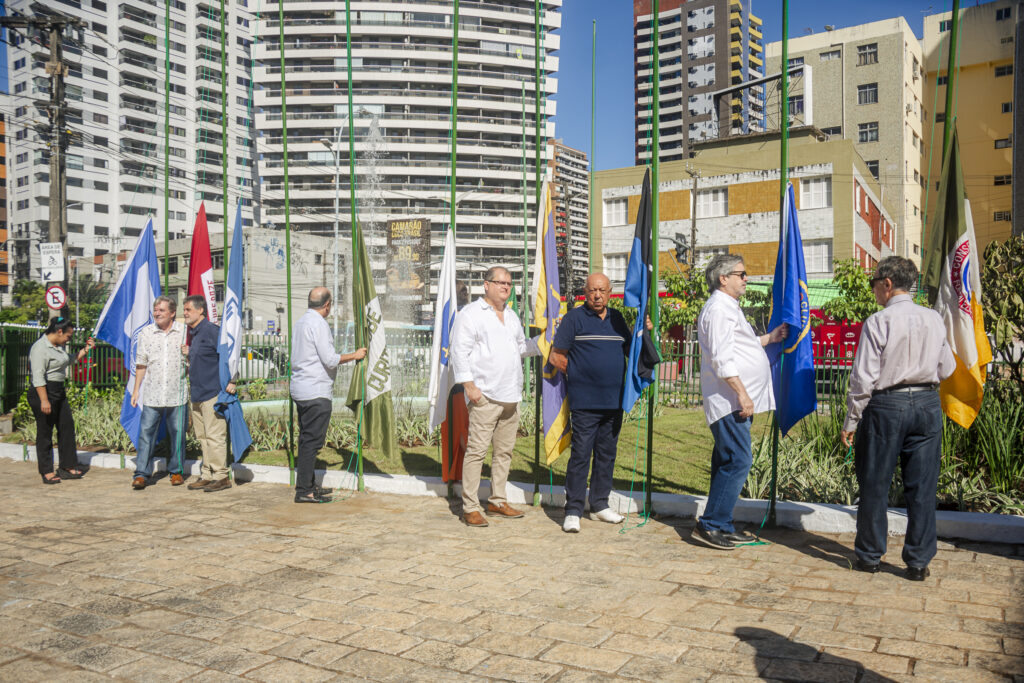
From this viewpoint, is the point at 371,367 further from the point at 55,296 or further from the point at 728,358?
the point at 55,296

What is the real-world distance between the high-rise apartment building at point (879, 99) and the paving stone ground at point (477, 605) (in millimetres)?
57934

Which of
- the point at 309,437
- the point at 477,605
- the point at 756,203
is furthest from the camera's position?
the point at 756,203

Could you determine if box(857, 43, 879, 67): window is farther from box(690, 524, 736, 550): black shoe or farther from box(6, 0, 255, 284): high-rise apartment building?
box(690, 524, 736, 550): black shoe

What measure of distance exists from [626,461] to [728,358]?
3.98 m

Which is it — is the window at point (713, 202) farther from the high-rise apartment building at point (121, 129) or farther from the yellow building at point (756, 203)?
the high-rise apartment building at point (121, 129)

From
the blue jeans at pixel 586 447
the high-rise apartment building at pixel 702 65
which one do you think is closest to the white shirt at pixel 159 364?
the blue jeans at pixel 586 447

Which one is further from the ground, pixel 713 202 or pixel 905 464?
pixel 713 202

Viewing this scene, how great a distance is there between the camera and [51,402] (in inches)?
354

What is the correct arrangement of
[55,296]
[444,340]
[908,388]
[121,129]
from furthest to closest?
[121,129], [55,296], [444,340], [908,388]

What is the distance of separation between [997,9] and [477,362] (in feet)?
220

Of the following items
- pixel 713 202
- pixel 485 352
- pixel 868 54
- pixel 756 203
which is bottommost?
pixel 485 352

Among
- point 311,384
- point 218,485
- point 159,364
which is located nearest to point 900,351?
point 311,384

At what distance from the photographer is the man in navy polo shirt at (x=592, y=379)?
6.23 metres

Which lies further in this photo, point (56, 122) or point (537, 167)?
point (56, 122)
